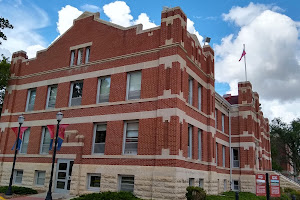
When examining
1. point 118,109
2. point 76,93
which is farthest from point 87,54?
point 118,109

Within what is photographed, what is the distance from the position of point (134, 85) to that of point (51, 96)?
7.98 metres

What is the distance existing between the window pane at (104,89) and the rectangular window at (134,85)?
1754mm

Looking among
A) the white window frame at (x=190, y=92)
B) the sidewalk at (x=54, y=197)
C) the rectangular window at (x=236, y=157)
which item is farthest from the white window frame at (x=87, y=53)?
the rectangular window at (x=236, y=157)

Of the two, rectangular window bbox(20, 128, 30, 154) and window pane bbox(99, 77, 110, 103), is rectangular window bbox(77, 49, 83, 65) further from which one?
rectangular window bbox(20, 128, 30, 154)

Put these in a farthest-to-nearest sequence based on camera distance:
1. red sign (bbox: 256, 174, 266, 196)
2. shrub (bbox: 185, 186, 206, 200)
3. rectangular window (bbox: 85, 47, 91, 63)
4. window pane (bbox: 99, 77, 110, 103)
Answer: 1. rectangular window (bbox: 85, 47, 91, 63)
2. window pane (bbox: 99, 77, 110, 103)
3. shrub (bbox: 185, 186, 206, 200)
4. red sign (bbox: 256, 174, 266, 196)

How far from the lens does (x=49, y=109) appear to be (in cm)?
2188

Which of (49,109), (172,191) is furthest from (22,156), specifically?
(172,191)

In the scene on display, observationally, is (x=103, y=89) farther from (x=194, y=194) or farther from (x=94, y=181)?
(x=194, y=194)

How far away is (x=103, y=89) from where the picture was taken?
2017 cm

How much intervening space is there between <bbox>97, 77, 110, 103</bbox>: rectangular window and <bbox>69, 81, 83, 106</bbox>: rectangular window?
179 cm

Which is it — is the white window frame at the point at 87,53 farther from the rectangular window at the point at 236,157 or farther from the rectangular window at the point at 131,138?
the rectangular window at the point at 236,157

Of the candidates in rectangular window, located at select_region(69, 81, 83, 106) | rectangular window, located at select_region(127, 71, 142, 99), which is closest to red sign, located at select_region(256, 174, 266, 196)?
rectangular window, located at select_region(127, 71, 142, 99)

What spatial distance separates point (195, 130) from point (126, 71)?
637cm

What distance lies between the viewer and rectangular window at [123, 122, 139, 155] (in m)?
17.6
